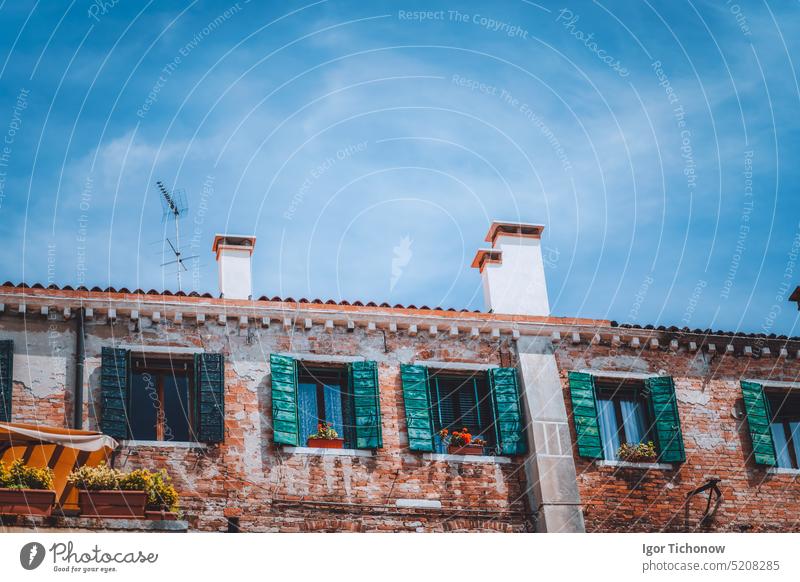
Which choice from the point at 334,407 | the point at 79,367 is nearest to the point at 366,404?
the point at 334,407

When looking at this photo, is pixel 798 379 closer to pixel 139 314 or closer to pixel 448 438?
pixel 448 438

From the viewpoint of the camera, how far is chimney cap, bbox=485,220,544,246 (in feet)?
77.7

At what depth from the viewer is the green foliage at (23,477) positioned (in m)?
17.3

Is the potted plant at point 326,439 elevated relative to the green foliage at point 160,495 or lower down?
elevated

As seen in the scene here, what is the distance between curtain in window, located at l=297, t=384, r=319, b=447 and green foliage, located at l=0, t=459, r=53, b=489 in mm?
4393

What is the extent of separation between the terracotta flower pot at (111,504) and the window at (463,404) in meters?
5.48

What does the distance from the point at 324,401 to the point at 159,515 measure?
3819 millimetres

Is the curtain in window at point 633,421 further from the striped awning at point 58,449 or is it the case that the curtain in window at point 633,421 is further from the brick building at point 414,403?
the striped awning at point 58,449

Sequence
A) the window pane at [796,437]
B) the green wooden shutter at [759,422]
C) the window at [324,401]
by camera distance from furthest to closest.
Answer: the window pane at [796,437]
the green wooden shutter at [759,422]
the window at [324,401]

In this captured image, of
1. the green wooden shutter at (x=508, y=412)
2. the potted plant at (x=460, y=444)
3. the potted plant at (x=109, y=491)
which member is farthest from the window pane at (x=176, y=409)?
the green wooden shutter at (x=508, y=412)

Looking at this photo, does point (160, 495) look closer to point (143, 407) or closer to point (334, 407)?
point (143, 407)

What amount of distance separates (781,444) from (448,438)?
6.20 metres
